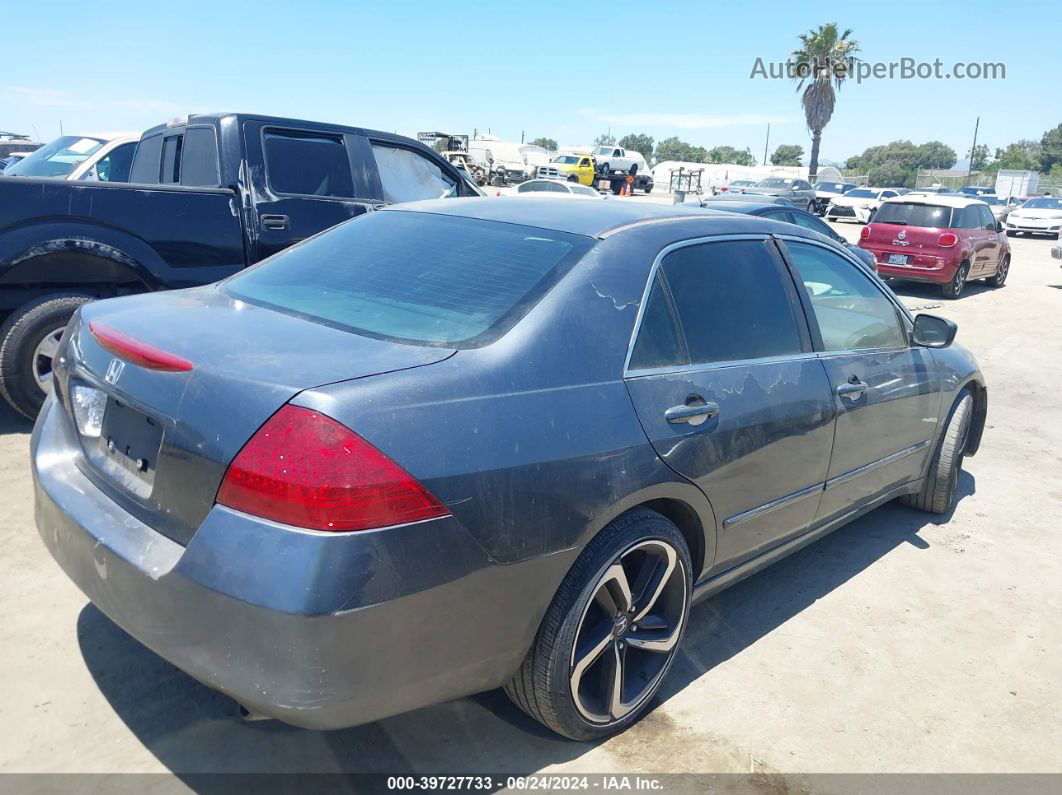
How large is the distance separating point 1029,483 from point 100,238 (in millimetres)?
6122

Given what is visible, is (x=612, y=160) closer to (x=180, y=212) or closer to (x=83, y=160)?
(x=83, y=160)

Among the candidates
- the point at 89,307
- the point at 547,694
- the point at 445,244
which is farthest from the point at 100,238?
the point at 547,694

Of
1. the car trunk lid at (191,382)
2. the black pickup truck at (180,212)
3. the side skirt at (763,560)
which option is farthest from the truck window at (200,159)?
the side skirt at (763,560)

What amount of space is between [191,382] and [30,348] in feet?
11.4

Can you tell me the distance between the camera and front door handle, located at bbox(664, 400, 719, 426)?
267 centimetres

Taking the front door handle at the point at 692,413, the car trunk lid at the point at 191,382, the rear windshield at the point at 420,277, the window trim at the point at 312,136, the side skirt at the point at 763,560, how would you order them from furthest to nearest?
the window trim at the point at 312,136
the side skirt at the point at 763,560
the front door handle at the point at 692,413
the rear windshield at the point at 420,277
the car trunk lid at the point at 191,382

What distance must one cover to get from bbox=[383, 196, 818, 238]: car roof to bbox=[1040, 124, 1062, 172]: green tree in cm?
9747

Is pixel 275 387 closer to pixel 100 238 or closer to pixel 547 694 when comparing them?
pixel 547 694

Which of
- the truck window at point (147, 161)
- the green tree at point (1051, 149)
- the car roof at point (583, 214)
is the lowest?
the car roof at point (583, 214)

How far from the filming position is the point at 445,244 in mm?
3018

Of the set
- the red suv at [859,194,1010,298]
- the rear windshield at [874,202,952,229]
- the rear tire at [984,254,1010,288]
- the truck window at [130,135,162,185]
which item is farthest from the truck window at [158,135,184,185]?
the rear tire at [984,254,1010,288]

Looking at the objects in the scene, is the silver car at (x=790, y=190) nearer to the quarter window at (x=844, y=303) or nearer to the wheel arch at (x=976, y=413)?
the wheel arch at (x=976, y=413)

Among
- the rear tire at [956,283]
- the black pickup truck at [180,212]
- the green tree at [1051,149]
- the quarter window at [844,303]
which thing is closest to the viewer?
the quarter window at [844,303]

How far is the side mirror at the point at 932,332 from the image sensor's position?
161 inches
